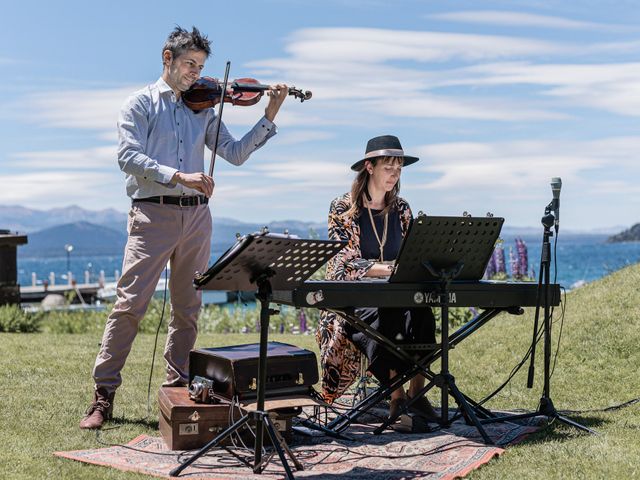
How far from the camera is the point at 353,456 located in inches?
188

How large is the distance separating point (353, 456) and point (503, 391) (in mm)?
2368

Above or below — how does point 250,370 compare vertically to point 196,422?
above

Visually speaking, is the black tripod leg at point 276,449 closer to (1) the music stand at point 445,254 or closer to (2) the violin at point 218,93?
(1) the music stand at point 445,254

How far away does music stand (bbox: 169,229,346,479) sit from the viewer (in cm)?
406

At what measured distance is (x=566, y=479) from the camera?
4.23 m

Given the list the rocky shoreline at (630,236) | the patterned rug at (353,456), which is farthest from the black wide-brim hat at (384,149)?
the rocky shoreline at (630,236)

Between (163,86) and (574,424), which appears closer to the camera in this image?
(574,424)

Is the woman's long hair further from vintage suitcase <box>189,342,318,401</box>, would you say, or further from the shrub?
the shrub

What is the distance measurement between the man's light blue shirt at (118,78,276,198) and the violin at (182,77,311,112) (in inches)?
2.9

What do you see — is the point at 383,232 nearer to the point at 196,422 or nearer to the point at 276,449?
the point at 196,422

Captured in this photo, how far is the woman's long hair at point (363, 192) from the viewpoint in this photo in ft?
19.0

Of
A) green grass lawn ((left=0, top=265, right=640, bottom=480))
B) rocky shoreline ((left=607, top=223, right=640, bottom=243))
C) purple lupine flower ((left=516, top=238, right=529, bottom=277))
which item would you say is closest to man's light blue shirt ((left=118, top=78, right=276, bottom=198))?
green grass lawn ((left=0, top=265, right=640, bottom=480))

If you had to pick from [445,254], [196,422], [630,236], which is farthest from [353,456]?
[630,236]

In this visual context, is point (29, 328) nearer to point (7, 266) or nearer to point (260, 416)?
point (7, 266)
